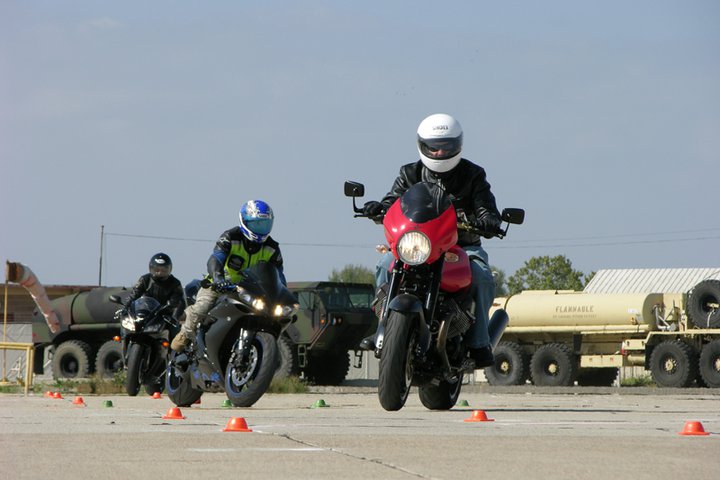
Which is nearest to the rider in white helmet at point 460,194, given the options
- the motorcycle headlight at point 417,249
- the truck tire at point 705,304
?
the motorcycle headlight at point 417,249

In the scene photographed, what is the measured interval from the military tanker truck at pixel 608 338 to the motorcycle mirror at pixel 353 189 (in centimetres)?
1928

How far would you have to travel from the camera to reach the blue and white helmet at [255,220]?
40.2ft

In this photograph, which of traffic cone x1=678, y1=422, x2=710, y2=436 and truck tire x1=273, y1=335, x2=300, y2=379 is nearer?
traffic cone x1=678, y1=422, x2=710, y2=436

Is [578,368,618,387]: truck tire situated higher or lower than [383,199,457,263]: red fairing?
lower

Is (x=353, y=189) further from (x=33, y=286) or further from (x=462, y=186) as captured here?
(x=33, y=286)

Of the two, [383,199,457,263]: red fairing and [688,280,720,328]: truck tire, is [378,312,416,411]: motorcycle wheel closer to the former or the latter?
[383,199,457,263]: red fairing

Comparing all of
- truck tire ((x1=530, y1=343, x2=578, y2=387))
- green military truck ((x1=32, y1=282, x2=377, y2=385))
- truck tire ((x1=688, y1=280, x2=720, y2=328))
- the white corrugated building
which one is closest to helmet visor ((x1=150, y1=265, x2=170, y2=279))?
green military truck ((x1=32, y1=282, x2=377, y2=385))

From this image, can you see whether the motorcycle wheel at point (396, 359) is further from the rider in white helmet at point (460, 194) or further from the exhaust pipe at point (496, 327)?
the exhaust pipe at point (496, 327)

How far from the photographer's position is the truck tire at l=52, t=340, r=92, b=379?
106 ft

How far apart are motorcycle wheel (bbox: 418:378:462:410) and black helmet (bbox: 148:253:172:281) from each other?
7.04 metres

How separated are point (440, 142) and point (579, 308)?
22.8m

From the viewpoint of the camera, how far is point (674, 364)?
2905cm

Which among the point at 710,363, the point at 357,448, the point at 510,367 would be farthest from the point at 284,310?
the point at 510,367

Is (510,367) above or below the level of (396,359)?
below
